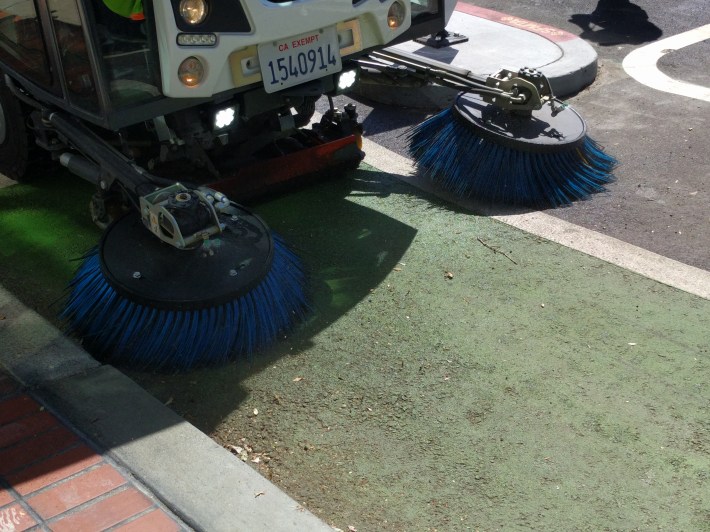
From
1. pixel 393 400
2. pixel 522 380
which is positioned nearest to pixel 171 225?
pixel 393 400

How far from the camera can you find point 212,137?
443 centimetres

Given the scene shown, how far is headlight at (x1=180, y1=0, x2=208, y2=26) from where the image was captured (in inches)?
148

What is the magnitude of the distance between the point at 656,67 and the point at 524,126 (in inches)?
93.9

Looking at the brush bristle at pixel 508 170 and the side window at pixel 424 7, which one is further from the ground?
the side window at pixel 424 7

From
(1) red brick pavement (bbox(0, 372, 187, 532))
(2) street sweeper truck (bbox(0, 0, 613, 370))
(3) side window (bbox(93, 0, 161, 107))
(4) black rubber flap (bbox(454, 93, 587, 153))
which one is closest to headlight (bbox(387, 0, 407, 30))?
(2) street sweeper truck (bbox(0, 0, 613, 370))

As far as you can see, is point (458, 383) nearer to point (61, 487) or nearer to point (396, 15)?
point (61, 487)

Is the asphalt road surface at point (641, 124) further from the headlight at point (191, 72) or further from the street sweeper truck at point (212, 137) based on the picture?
the headlight at point (191, 72)

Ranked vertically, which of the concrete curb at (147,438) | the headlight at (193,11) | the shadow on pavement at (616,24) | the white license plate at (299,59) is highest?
the headlight at (193,11)

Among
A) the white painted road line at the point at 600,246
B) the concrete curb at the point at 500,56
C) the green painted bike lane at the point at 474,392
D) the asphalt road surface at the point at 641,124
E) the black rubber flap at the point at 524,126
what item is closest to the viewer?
the green painted bike lane at the point at 474,392

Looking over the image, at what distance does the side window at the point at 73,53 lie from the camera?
3748 millimetres

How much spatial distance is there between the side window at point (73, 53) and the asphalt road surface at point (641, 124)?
2267mm

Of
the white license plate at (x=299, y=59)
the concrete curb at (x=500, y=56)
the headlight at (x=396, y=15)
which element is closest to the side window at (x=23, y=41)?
the white license plate at (x=299, y=59)

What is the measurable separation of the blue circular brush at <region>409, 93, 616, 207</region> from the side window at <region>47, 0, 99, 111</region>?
201cm

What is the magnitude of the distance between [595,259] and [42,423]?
265 cm
